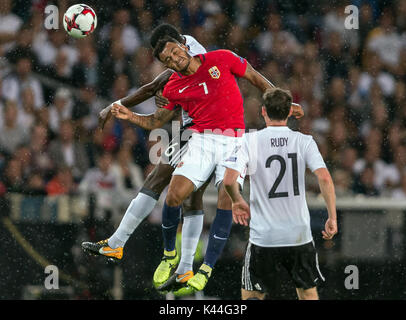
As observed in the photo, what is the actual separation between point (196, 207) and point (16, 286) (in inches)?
94.2

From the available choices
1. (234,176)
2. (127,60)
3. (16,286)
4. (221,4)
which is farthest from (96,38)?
(234,176)

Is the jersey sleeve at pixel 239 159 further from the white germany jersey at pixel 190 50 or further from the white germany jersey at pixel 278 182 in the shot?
the white germany jersey at pixel 190 50

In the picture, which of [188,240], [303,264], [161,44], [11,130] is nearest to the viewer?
[303,264]

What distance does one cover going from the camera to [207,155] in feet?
16.8

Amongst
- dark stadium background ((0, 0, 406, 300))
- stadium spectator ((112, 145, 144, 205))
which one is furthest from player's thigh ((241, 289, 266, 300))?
stadium spectator ((112, 145, 144, 205))

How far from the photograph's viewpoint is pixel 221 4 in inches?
329

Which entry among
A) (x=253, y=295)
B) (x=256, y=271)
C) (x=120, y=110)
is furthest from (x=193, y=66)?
(x=253, y=295)

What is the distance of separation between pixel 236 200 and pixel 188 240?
0.97m

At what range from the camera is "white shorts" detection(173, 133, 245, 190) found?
505 centimetres

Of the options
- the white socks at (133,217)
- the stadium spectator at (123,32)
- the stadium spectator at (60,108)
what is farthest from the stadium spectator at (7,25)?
the white socks at (133,217)

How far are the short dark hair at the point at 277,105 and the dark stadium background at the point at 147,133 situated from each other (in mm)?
2278

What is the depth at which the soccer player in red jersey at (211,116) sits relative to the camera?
5.07m

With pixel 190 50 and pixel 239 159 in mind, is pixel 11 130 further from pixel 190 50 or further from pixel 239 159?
pixel 239 159

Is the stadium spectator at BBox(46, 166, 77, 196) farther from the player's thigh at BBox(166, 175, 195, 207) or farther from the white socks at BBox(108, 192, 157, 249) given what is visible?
the player's thigh at BBox(166, 175, 195, 207)
